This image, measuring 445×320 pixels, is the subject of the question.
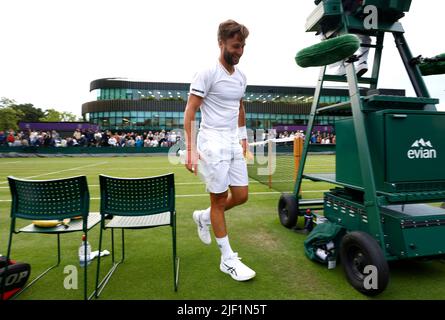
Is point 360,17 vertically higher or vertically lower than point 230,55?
higher

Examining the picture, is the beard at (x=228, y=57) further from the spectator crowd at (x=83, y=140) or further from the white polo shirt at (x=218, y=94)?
the spectator crowd at (x=83, y=140)

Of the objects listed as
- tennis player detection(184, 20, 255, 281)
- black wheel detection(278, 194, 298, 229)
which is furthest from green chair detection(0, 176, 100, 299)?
black wheel detection(278, 194, 298, 229)

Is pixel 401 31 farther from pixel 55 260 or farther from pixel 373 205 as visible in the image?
pixel 55 260

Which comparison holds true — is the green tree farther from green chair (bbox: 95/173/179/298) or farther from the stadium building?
green chair (bbox: 95/173/179/298)

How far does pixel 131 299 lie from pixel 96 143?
2831cm

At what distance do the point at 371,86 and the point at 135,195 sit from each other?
3.31 m

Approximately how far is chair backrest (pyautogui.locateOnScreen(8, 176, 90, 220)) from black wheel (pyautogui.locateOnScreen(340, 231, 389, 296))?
2387 millimetres

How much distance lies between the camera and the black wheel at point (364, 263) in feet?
7.38

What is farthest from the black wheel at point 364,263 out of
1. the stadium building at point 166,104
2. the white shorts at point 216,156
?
the stadium building at point 166,104

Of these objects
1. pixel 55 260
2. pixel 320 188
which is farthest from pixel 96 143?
pixel 55 260

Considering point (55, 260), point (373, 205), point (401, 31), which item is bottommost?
point (55, 260)

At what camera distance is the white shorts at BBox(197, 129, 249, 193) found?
8.83 feet

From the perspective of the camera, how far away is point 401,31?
128 inches
